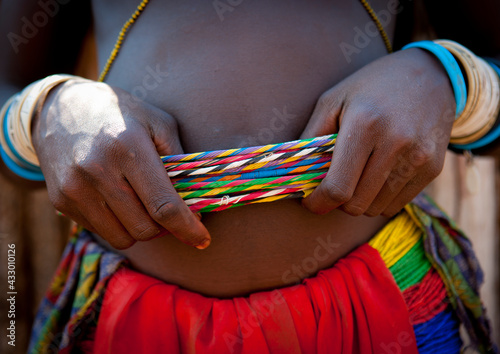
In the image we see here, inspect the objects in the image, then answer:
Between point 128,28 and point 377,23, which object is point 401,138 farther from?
point 128,28

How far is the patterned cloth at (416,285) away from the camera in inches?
32.7

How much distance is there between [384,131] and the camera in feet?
2.14

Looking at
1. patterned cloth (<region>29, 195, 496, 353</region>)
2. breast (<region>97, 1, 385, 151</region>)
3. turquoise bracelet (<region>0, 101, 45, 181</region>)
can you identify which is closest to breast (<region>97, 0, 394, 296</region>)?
breast (<region>97, 1, 385, 151</region>)

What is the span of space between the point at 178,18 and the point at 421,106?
528mm

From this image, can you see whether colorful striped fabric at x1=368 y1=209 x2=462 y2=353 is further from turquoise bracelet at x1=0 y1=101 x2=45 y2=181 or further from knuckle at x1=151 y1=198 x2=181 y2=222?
turquoise bracelet at x1=0 y1=101 x2=45 y2=181

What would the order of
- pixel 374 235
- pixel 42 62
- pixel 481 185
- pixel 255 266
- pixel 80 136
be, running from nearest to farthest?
pixel 80 136, pixel 255 266, pixel 374 235, pixel 42 62, pixel 481 185

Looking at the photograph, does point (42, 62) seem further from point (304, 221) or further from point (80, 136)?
point (304, 221)

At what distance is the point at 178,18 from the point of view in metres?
→ 0.80

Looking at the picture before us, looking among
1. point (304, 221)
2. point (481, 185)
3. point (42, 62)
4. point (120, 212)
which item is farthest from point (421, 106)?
point (481, 185)

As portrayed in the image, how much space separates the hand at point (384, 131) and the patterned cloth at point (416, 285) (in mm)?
Answer: 157

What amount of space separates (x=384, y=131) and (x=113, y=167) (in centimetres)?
47

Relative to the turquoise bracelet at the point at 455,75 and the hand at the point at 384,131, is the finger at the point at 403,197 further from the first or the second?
the turquoise bracelet at the point at 455,75

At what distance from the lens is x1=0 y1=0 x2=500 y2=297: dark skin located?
0.65 m

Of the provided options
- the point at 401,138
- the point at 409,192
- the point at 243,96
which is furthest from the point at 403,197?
the point at 243,96
